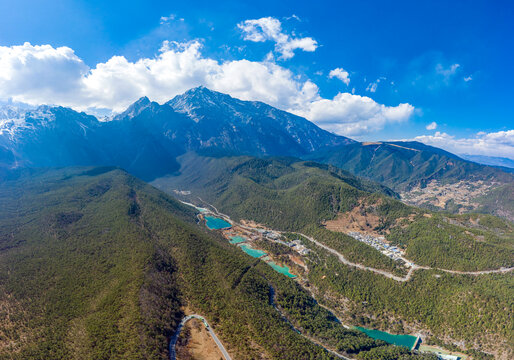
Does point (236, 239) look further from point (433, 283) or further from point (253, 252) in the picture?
point (433, 283)

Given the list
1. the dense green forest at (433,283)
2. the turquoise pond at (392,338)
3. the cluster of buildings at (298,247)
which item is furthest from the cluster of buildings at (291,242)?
the turquoise pond at (392,338)

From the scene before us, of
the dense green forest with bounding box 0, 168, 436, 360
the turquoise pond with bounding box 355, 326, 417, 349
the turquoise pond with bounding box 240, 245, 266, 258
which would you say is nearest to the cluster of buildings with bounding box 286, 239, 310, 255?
the turquoise pond with bounding box 240, 245, 266, 258

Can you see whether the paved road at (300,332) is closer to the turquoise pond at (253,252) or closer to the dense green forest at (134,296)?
the dense green forest at (134,296)

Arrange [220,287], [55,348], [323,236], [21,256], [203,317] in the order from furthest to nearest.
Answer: [323,236] → [21,256] → [220,287] → [203,317] → [55,348]

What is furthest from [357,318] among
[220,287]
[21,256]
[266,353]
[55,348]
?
[21,256]

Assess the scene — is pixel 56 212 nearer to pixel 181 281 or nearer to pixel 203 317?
pixel 181 281

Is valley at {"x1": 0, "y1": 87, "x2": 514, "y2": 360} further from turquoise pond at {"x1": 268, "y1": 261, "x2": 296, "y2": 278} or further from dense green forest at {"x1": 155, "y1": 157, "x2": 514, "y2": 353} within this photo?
turquoise pond at {"x1": 268, "y1": 261, "x2": 296, "y2": 278}

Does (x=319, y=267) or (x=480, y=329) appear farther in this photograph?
(x=319, y=267)
